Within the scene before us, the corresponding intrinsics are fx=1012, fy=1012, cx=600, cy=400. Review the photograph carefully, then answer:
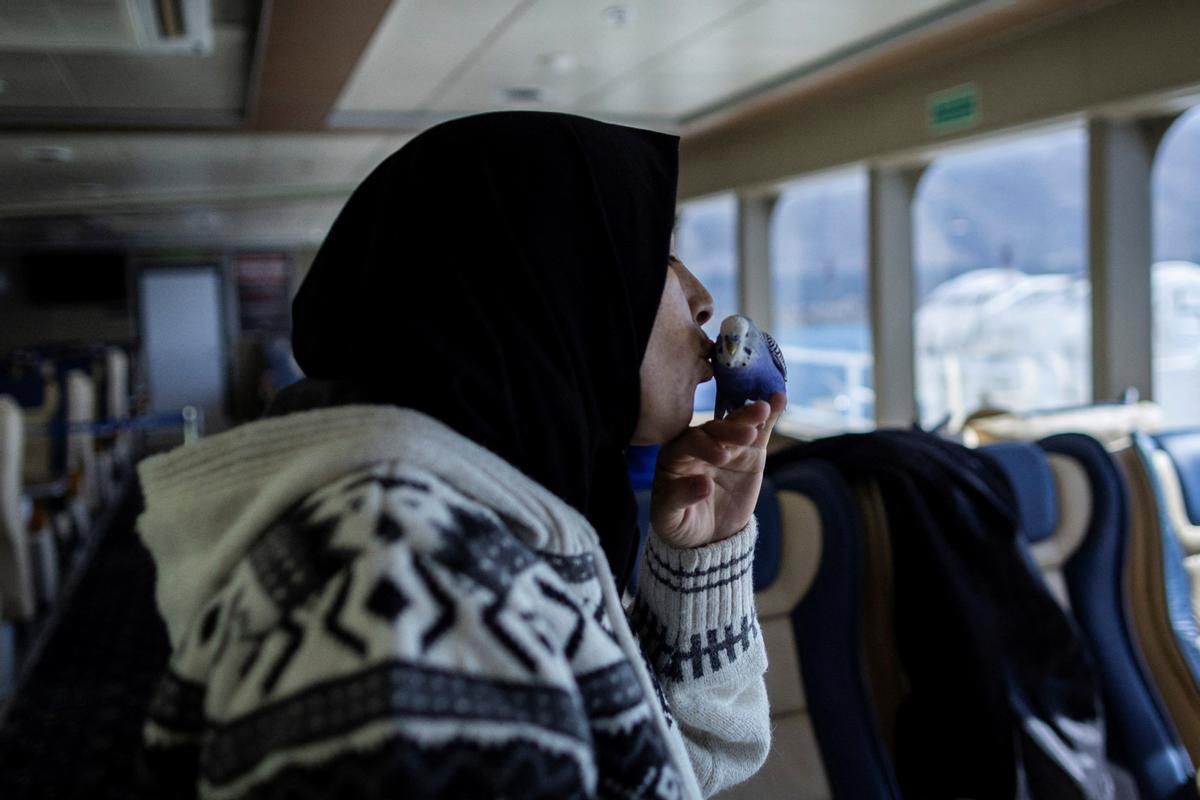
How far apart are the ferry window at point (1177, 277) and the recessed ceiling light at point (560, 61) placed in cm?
220

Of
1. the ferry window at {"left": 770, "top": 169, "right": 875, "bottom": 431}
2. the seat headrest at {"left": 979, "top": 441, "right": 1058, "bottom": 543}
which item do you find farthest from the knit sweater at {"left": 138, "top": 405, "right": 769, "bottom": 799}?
the ferry window at {"left": 770, "top": 169, "right": 875, "bottom": 431}

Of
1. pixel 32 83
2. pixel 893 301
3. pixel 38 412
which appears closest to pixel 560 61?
pixel 893 301

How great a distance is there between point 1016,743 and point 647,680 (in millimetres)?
1476

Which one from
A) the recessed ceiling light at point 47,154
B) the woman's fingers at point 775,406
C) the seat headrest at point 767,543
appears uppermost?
the recessed ceiling light at point 47,154

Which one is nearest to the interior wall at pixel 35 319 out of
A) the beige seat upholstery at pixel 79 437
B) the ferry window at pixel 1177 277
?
the beige seat upholstery at pixel 79 437

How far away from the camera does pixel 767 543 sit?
5.61 feet

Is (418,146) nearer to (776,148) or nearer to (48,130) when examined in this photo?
(776,148)

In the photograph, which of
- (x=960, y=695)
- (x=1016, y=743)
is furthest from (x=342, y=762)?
(x=1016, y=743)

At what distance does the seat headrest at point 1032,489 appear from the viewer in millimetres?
2088

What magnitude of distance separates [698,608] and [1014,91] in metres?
3.45

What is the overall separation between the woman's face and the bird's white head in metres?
0.02

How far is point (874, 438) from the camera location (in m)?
1.99

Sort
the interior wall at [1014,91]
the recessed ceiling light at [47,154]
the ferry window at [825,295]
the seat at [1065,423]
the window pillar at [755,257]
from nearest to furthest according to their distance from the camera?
the seat at [1065,423] → the interior wall at [1014,91] → the ferry window at [825,295] → the recessed ceiling light at [47,154] → the window pillar at [755,257]

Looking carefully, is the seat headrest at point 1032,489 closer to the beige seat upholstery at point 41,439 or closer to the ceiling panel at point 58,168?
the ceiling panel at point 58,168
